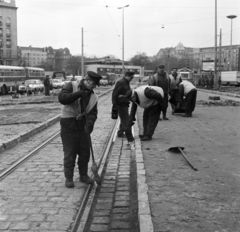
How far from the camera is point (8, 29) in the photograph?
98.5 m

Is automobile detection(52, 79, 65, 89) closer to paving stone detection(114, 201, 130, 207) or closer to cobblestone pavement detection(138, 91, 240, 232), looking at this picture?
cobblestone pavement detection(138, 91, 240, 232)

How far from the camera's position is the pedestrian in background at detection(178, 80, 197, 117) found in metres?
13.6

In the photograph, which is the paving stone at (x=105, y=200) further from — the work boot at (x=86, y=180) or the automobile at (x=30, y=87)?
the automobile at (x=30, y=87)

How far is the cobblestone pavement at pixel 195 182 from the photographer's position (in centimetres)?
388

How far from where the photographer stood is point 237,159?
6.77 metres

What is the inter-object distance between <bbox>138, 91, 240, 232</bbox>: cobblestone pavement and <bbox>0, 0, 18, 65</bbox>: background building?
8825cm

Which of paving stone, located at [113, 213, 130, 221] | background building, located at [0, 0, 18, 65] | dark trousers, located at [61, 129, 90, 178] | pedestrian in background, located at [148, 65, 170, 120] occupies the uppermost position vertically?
background building, located at [0, 0, 18, 65]

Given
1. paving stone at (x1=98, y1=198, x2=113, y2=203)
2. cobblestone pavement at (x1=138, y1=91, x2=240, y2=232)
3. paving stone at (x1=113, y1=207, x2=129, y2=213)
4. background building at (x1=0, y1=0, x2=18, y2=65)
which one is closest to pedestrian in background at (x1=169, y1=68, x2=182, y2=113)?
cobblestone pavement at (x1=138, y1=91, x2=240, y2=232)

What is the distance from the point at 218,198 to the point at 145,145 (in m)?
3.63

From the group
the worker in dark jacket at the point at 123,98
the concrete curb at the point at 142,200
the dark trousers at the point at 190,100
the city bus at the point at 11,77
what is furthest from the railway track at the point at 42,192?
the city bus at the point at 11,77

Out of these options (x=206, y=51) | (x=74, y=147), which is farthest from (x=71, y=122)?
(x=206, y=51)

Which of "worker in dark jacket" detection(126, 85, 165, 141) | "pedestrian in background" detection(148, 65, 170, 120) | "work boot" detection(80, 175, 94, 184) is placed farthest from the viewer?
"pedestrian in background" detection(148, 65, 170, 120)

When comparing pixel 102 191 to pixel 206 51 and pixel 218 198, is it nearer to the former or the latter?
pixel 218 198

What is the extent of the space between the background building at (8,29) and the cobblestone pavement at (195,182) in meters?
88.3
